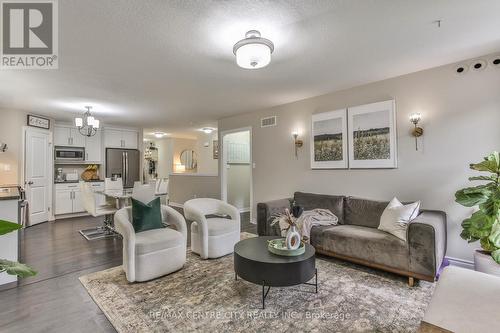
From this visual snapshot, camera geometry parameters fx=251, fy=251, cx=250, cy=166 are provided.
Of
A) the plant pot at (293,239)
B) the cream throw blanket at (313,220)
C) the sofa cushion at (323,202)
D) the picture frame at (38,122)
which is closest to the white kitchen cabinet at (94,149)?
the picture frame at (38,122)

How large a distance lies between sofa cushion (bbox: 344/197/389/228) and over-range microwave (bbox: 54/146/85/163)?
6.72m

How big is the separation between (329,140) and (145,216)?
122 inches

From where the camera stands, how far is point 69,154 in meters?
6.53

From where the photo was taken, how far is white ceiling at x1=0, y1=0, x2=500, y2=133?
201 centimetres

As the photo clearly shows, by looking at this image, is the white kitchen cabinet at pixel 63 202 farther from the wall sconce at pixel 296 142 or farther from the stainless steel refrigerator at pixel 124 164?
the wall sconce at pixel 296 142

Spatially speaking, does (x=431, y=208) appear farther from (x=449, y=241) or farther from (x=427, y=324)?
(x=427, y=324)

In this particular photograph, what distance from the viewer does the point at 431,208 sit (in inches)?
128

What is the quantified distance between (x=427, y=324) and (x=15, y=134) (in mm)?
7108

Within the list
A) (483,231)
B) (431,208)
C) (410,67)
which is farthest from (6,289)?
(410,67)

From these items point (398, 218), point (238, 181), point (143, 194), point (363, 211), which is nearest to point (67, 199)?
point (143, 194)

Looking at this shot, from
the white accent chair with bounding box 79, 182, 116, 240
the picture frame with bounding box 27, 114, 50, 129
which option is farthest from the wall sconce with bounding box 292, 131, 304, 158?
the picture frame with bounding box 27, 114, 50, 129

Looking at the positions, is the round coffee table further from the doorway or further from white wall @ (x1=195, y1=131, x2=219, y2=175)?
white wall @ (x1=195, y1=131, x2=219, y2=175)

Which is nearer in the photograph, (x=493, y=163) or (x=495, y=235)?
(x=495, y=235)

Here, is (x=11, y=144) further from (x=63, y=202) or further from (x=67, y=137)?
(x=63, y=202)
